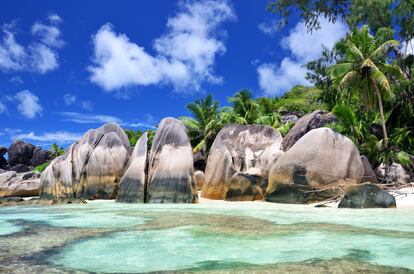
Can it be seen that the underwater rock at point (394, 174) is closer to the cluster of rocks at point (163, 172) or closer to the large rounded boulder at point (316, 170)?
the large rounded boulder at point (316, 170)

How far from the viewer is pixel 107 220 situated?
828cm

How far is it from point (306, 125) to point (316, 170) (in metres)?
8.40

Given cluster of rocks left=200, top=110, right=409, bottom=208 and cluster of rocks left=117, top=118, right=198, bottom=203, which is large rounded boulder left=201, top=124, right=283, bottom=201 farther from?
cluster of rocks left=117, top=118, right=198, bottom=203

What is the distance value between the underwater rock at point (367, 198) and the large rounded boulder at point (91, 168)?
30.3 feet

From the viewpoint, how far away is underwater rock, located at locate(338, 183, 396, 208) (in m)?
10.7

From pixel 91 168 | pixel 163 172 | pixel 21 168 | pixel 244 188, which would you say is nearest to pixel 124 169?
pixel 91 168

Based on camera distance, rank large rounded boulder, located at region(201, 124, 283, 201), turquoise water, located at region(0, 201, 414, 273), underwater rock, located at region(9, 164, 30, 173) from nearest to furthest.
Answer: turquoise water, located at region(0, 201, 414, 273) < large rounded boulder, located at region(201, 124, 283, 201) < underwater rock, located at region(9, 164, 30, 173)

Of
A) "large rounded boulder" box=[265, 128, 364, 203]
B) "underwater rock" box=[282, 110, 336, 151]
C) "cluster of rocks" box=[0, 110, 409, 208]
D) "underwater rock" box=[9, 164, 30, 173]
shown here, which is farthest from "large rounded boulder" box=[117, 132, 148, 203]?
"underwater rock" box=[9, 164, 30, 173]

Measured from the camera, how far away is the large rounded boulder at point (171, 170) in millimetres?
13594

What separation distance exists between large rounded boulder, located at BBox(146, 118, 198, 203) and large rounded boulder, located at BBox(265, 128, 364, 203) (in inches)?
110

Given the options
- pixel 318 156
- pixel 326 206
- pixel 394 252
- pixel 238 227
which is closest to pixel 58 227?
pixel 238 227

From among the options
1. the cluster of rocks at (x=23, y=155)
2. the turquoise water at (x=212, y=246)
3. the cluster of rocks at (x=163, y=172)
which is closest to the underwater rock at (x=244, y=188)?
the cluster of rocks at (x=163, y=172)

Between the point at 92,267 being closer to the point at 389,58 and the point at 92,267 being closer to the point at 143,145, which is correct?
the point at 143,145

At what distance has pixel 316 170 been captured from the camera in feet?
43.6
